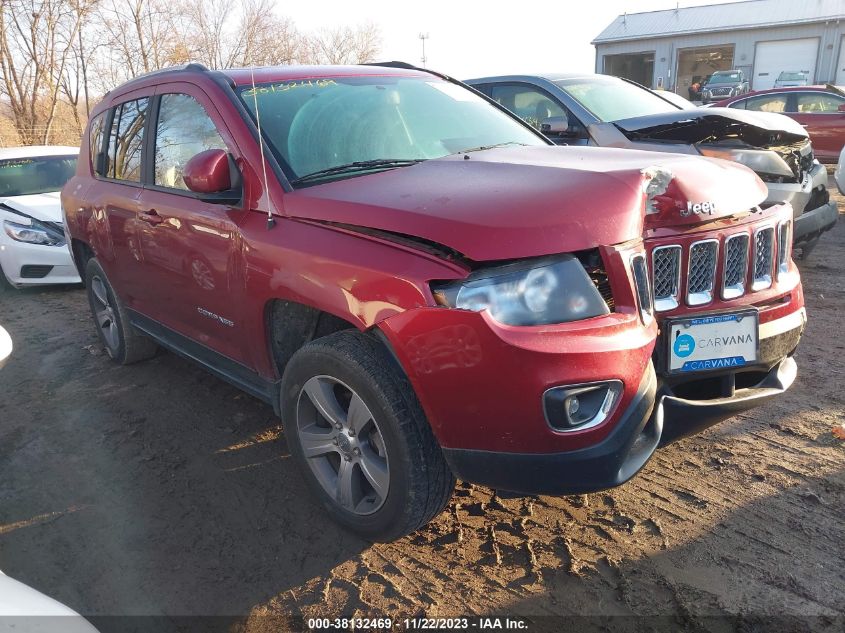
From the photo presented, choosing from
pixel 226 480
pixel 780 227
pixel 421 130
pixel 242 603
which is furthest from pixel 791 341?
pixel 226 480

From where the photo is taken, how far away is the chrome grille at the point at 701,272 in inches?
96.5

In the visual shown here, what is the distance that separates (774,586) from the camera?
2.27 metres

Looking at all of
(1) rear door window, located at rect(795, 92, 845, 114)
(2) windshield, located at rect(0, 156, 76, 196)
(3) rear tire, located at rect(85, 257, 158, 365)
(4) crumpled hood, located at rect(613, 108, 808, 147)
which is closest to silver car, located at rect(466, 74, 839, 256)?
(4) crumpled hood, located at rect(613, 108, 808, 147)

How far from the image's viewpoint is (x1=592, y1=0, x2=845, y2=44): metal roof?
3256 centimetres

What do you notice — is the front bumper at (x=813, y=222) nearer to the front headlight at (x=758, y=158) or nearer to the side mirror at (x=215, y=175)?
the front headlight at (x=758, y=158)

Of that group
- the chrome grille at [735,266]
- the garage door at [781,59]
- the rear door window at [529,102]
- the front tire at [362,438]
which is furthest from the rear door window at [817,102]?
the garage door at [781,59]

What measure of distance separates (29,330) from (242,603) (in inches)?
176

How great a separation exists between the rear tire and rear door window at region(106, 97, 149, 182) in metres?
0.72

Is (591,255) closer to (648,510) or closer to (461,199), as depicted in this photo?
(461,199)

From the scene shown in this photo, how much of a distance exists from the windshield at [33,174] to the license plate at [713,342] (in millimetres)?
7465

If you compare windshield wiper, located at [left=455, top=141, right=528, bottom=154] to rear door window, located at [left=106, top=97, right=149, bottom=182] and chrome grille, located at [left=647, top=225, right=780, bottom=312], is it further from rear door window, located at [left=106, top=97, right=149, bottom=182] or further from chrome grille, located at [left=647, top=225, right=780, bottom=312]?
rear door window, located at [left=106, top=97, right=149, bottom=182]

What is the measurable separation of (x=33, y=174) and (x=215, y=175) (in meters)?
6.34

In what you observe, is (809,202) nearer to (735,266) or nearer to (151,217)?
(735,266)

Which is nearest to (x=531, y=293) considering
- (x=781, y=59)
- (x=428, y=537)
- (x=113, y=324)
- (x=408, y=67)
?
(x=428, y=537)
